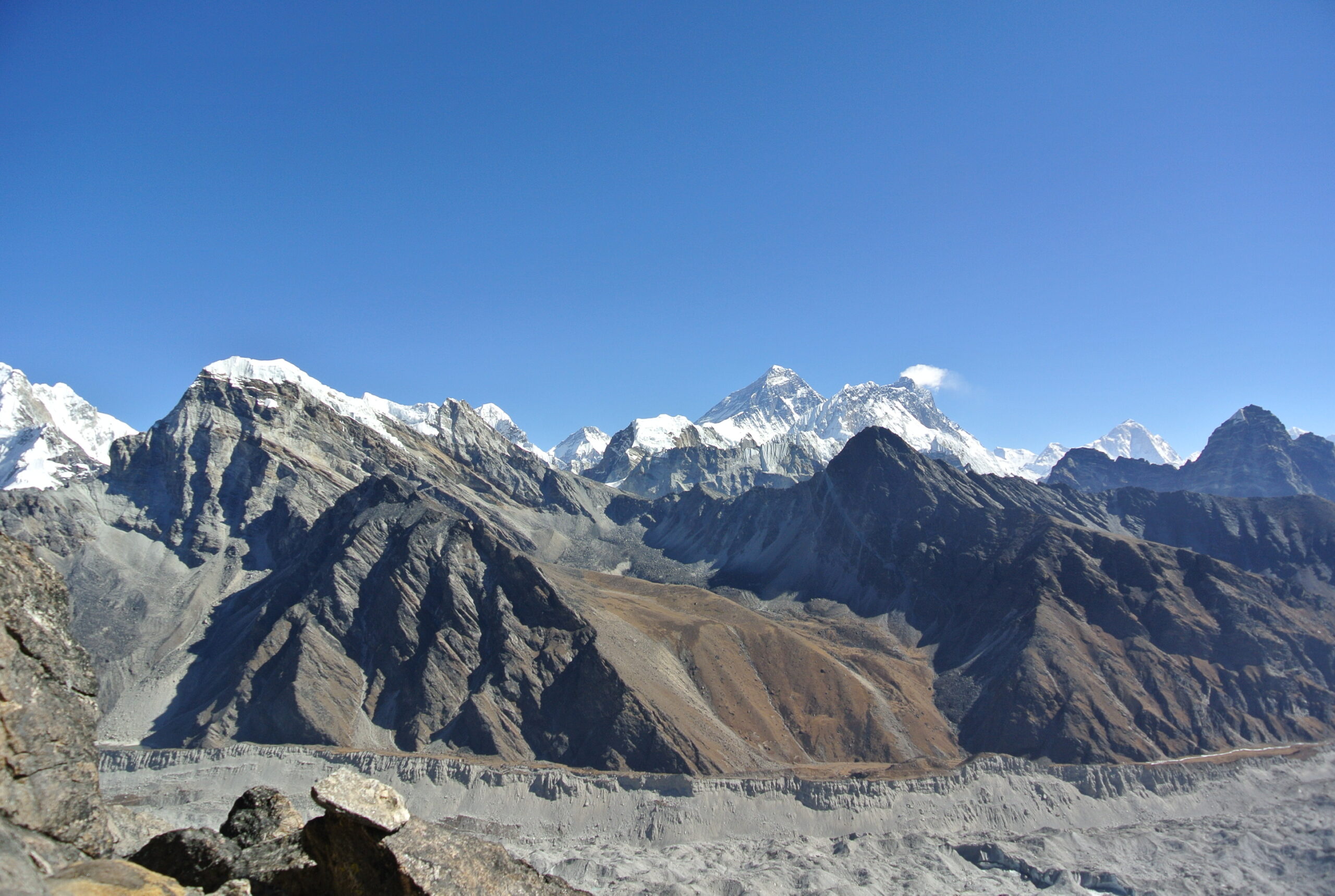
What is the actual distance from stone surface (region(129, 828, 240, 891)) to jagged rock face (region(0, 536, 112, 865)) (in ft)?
2.82

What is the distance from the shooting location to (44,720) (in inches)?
486

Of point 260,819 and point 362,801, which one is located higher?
point 362,801

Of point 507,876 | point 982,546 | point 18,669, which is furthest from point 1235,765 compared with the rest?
point 18,669

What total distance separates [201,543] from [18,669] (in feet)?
574

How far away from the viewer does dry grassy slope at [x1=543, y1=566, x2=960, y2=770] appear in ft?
329

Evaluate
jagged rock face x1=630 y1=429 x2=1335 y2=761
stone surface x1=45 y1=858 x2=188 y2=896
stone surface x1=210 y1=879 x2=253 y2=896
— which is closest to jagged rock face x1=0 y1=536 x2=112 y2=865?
stone surface x1=45 y1=858 x2=188 y2=896

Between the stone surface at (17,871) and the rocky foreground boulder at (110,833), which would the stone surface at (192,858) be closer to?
the rocky foreground boulder at (110,833)

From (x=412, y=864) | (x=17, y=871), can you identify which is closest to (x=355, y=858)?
(x=412, y=864)

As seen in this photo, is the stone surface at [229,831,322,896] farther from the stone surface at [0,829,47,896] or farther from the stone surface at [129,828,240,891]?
the stone surface at [0,829,47,896]

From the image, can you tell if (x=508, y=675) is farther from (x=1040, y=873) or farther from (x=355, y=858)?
(x=355, y=858)

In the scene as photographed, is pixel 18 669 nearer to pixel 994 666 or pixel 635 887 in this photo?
pixel 635 887

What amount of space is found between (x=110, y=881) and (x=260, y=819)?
4.46 meters

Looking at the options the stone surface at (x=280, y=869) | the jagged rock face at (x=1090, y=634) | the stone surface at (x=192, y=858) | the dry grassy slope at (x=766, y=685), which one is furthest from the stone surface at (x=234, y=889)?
the jagged rock face at (x=1090, y=634)

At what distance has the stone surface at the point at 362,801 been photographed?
36.8 ft
